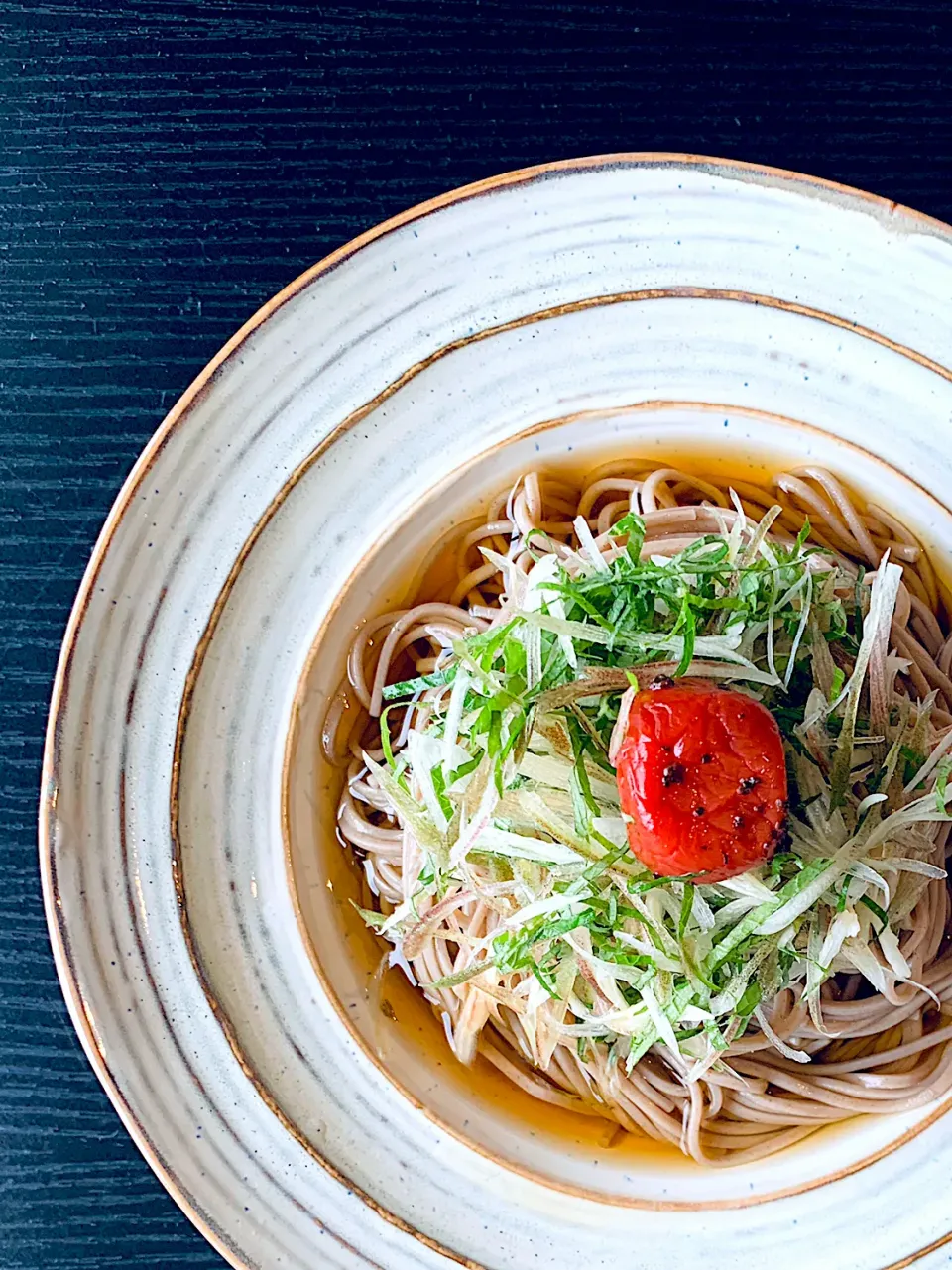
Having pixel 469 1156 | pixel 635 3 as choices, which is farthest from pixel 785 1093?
pixel 635 3

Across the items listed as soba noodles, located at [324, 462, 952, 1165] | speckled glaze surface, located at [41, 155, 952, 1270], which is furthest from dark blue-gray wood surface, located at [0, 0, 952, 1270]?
soba noodles, located at [324, 462, 952, 1165]

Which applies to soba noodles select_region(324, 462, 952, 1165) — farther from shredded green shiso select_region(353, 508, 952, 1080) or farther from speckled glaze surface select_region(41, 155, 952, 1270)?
speckled glaze surface select_region(41, 155, 952, 1270)

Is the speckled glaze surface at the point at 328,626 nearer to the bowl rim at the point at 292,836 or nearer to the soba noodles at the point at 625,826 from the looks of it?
the bowl rim at the point at 292,836

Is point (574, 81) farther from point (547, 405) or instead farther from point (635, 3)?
point (547, 405)

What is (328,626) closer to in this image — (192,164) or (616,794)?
(616,794)

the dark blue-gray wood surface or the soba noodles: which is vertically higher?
the dark blue-gray wood surface

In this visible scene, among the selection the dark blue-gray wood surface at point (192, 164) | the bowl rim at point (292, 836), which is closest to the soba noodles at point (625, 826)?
the bowl rim at point (292, 836)
